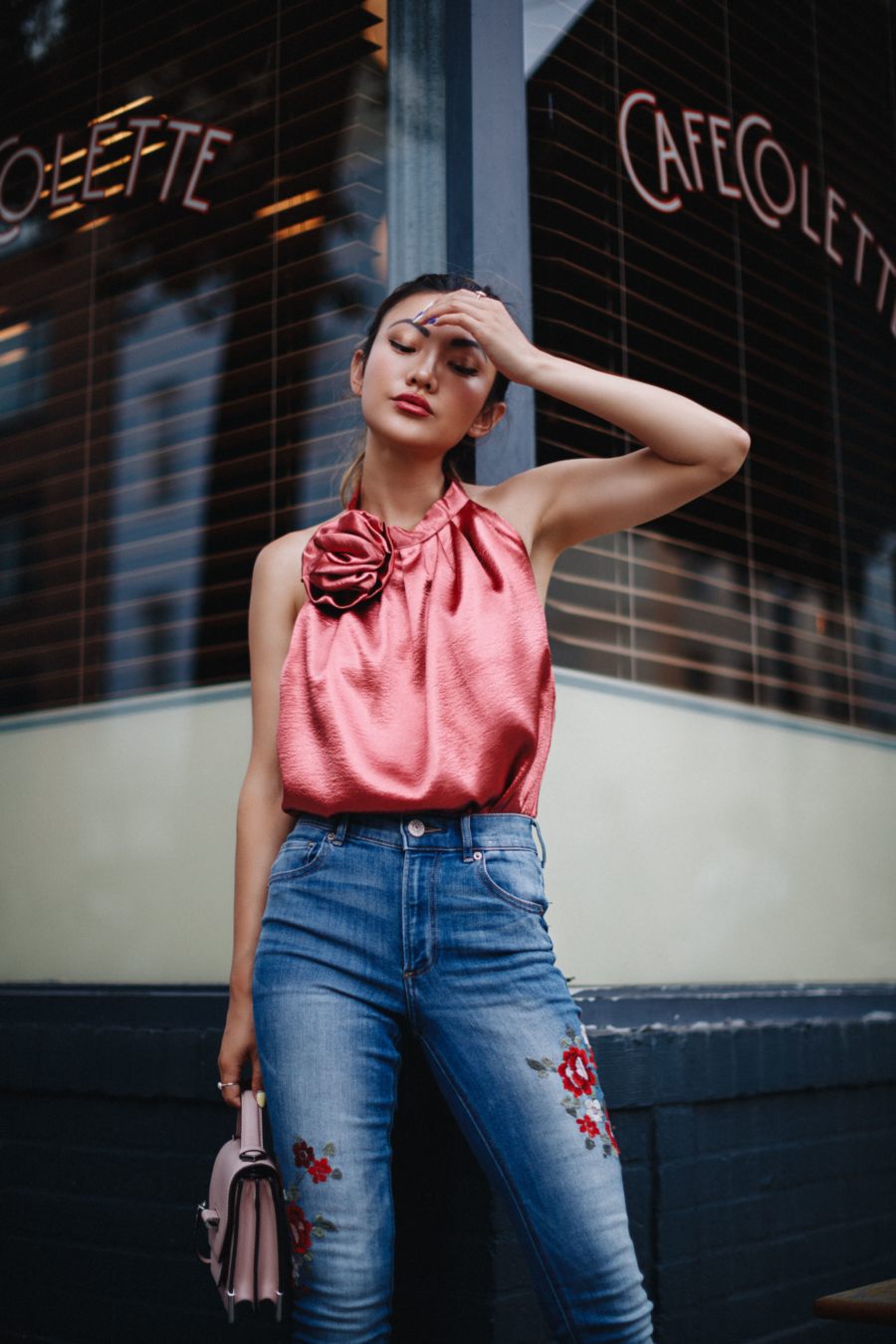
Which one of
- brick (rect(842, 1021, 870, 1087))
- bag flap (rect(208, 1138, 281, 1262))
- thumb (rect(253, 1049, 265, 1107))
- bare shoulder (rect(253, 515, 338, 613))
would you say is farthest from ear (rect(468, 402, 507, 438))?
brick (rect(842, 1021, 870, 1087))

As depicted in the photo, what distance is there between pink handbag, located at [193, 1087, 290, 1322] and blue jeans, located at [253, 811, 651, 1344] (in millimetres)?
136

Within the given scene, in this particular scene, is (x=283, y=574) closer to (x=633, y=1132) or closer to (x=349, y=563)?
(x=349, y=563)

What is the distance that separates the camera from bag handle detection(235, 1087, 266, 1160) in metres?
1.71

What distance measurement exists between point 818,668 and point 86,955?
2.19m

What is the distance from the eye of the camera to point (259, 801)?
6.05 ft

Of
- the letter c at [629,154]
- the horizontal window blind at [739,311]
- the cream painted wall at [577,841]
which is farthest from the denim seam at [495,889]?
the letter c at [629,154]

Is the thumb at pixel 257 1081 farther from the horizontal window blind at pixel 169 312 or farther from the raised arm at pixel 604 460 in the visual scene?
the horizontal window blind at pixel 169 312

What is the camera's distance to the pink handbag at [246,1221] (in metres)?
1.66

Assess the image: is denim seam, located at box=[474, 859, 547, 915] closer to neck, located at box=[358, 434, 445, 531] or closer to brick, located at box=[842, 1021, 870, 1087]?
neck, located at box=[358, 434, 445, 531]

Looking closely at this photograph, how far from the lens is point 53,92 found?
11.1 feet

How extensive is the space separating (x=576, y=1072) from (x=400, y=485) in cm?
99

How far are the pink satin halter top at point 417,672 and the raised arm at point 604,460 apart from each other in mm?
101

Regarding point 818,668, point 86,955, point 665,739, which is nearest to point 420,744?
point 665,739

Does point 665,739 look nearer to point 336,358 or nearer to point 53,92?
point 336,358
